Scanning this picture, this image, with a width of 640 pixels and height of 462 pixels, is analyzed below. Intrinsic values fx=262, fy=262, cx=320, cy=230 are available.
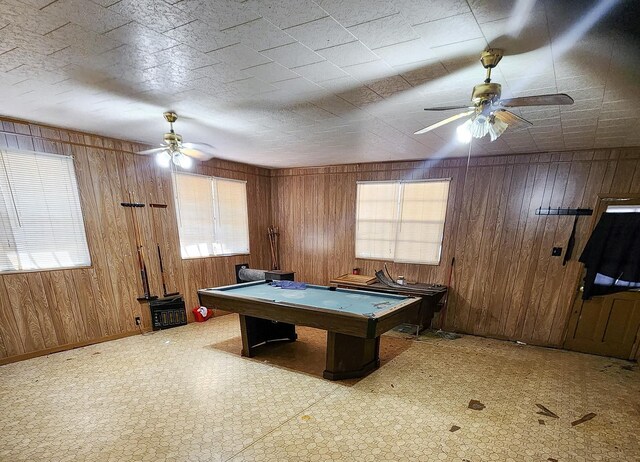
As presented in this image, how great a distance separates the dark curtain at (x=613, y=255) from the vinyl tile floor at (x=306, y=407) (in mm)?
971

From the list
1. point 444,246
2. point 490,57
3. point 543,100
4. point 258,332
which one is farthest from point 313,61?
point 444,246

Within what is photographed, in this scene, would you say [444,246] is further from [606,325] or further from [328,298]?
[328,298]

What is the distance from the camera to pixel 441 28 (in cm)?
133

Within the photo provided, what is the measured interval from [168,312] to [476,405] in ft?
13.9

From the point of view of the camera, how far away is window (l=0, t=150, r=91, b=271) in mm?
2920

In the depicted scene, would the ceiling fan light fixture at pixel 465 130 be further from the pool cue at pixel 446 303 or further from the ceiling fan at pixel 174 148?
the pool cue at pixel 446 303

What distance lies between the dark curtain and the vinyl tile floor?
971 millimetres

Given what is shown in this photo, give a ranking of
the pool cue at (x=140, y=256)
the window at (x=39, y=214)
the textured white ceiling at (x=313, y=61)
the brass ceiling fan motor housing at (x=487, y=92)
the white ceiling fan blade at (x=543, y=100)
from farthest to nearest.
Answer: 1. the pool cue at (x=140, y=256)
2. the window at (x=39, y=214)
3. the brass ceiling fan motor housing at (x=487, y=92)
4. the white ceiling fan blade at (x=543, y=100)
5. the textured white ceiling at (x=313, y=61)

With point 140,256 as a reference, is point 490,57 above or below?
above

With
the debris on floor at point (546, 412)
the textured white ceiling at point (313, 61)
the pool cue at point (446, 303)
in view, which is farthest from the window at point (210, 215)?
the debris on floor at point (546, 412)

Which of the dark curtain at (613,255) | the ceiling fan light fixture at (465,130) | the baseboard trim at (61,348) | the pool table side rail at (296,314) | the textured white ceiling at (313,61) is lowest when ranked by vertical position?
the baseboard trim at (61,348)

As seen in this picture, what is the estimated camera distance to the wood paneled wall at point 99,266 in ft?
9.89

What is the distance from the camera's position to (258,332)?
349 cm

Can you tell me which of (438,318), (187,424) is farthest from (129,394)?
(438,318)
